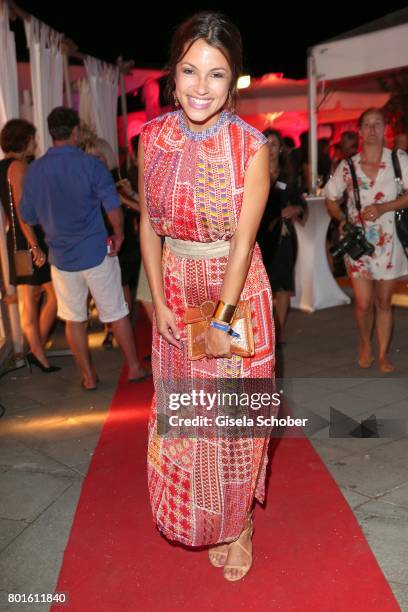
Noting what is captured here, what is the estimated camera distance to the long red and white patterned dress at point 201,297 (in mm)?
2479

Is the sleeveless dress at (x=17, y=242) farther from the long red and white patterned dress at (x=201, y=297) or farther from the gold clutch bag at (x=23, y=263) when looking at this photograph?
the long red and white patterned dress at (x=201, y=297)

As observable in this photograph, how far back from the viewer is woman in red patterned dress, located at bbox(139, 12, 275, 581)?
2455mm

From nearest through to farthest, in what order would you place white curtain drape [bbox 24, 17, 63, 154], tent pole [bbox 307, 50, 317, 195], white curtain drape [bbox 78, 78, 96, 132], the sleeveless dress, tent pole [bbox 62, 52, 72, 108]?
the sleeveless dress, white curtain drape [bbox 24, 17, 63, 154], tent pole [bbox 307, 50, 317, 195], tent pole [bbox 62, 52, 72, 108], white curtain drape [bbox 78, 78, 96, 132]

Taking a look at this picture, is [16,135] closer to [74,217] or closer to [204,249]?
[74,217]

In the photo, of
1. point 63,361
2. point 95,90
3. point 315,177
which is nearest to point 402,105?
point 315,177

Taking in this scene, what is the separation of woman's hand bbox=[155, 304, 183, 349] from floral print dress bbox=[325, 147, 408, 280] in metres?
2.90

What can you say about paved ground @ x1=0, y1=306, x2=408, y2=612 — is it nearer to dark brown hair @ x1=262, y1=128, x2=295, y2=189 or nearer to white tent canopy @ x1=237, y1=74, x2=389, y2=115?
dark brown hair @ x1=262, y1=128, x2=295, y2=189

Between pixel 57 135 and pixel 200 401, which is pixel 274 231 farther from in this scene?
pixel 200 401

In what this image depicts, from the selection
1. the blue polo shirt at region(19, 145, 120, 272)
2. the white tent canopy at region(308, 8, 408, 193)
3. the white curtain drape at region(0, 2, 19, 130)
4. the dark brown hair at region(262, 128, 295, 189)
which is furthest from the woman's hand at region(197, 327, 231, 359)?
the white tent canopy at region(308, 8, 408, 193)

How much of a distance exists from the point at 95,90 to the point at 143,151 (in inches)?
323

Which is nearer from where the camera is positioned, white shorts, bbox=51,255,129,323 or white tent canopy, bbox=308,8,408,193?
white shorts, bbox=51,255,129,323

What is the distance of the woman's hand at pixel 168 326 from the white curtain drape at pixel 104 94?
26.7 feet

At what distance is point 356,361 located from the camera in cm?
577

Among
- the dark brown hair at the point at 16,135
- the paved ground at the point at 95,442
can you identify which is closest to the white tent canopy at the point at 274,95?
the paved ground at the point at 95,442
